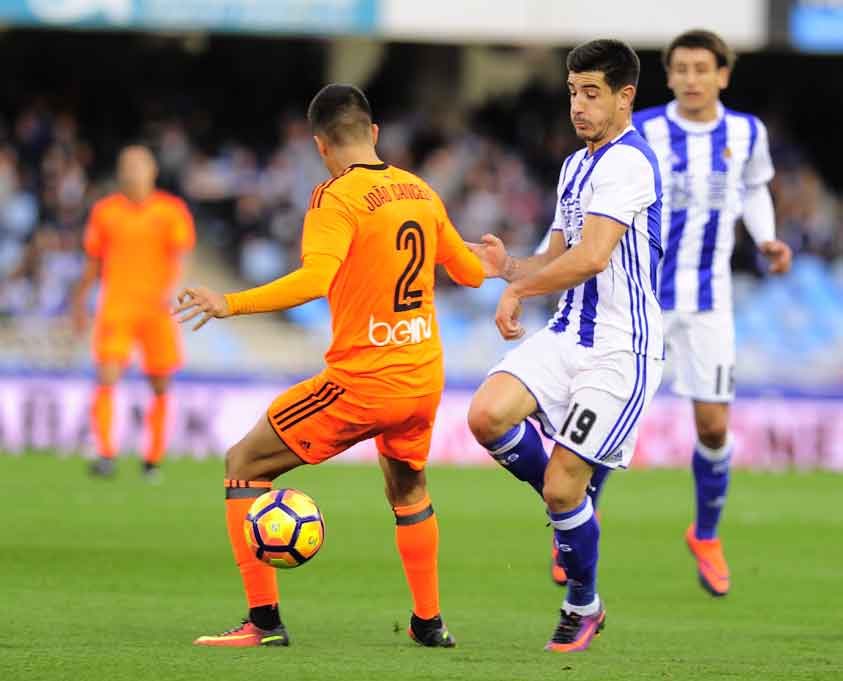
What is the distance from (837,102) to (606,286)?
19.2 metres

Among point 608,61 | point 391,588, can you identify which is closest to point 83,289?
point 391,588

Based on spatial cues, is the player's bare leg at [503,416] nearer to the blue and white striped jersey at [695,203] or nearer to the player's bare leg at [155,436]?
the blue and white striped jersey at [695,203]

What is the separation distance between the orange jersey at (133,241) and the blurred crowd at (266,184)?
4.43 metres

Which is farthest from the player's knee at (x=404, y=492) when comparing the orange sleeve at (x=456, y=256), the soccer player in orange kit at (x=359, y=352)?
the orange sleeve at (x=456, y=256)

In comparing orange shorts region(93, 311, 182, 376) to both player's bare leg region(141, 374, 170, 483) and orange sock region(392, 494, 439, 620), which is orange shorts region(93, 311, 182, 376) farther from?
orange sock region(392, 494, 439, 620)

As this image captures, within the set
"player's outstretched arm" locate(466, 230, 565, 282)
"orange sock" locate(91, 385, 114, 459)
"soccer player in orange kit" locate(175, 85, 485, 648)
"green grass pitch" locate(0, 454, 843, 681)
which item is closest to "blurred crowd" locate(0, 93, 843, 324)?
"orange sock" locate(91, 385, 114, 459)

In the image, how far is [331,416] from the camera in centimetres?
652

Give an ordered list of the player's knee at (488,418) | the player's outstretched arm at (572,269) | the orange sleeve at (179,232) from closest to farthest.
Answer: the player's outstretched arm at (572,269)
the player's knee at (488,418)
the orange sleeve at (179,232)

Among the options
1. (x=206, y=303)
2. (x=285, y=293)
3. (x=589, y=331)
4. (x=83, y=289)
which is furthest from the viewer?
(x=83, y=289)

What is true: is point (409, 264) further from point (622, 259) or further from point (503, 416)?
point (622, 259)

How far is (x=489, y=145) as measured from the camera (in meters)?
22.8

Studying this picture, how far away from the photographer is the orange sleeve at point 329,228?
244 inches

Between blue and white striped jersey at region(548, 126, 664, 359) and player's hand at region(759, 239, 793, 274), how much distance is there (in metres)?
2.37

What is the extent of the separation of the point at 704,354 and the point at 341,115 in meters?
3.03
